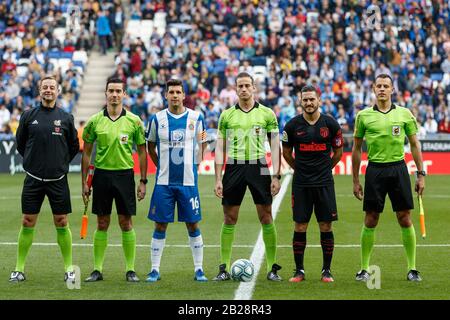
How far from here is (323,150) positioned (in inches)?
446

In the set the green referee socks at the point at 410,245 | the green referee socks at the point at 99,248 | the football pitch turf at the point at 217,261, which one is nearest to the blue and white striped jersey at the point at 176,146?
the green referee socks at the point at 99,248

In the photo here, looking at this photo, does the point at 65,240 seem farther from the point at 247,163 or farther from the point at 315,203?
the point at 315,203

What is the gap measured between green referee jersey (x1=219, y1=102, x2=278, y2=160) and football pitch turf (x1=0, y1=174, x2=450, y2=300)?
139 centimetres

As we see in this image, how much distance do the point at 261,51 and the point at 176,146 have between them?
2544 cm

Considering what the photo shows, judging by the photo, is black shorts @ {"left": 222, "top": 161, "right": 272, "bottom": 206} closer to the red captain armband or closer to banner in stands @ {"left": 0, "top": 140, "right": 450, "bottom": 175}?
the red captain armband

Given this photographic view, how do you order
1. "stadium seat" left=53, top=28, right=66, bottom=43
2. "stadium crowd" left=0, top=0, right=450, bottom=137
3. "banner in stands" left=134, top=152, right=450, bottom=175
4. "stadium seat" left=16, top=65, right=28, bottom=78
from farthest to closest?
"stadium seat" left=53, top=28, right=66, bottom=43 < "stadium seat" left=16, top=65, right=28, bottom=78 < "stadium crowd" left=0, top=0, right=450, bottom=137 < "banner in stands" left=134, top=152, right=450, bottom=175

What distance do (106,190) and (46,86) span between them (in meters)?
1.30

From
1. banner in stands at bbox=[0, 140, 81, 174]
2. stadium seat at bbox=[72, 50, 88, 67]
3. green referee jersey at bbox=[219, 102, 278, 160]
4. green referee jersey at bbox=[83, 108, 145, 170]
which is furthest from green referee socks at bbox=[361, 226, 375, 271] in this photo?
stadium seat at bbox=[72, 50, 88, 67]

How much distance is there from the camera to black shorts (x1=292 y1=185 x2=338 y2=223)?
11258mm

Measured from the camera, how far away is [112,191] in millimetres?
11312

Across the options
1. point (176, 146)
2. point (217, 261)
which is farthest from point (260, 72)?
point (176, 146)

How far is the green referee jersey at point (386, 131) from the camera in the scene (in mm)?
11289

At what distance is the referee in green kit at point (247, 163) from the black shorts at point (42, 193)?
5.52 ft
